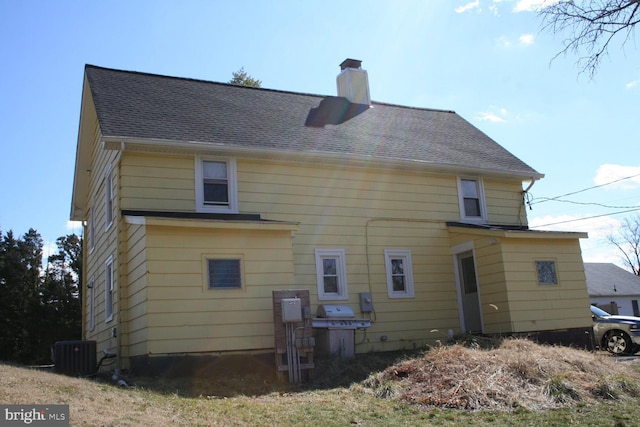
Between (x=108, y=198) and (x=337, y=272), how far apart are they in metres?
5.60

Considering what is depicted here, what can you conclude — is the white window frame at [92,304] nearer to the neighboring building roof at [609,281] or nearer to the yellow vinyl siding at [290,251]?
the yellow vinyl siding at [290,251]

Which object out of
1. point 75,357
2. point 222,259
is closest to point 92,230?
point 75,357

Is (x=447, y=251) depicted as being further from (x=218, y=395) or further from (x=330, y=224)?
(x=218, y=395)

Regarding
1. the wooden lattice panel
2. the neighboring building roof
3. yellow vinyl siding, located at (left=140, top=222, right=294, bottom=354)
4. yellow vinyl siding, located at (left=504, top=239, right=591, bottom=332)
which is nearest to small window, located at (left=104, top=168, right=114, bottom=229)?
yellow vinyl siding, located at (left=140, top=222, right=294, bottom=354)

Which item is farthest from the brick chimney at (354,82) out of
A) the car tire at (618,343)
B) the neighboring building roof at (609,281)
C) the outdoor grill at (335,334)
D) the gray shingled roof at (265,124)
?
the neighboring building roof at (609,281)

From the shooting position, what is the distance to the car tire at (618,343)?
14.7 metres

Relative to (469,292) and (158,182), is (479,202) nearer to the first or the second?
(469,292)

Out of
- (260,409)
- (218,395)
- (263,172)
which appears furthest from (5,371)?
(263,172)

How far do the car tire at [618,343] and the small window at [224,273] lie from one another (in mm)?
9599

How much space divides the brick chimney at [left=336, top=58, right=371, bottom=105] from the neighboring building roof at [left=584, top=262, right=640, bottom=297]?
28361mm

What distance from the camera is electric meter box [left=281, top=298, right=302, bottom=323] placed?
1061cm

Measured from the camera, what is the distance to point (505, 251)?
1379 centimetres

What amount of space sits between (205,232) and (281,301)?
6.35ft

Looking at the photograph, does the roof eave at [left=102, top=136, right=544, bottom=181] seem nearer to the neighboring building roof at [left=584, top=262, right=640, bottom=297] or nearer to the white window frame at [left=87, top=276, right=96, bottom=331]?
the white window frame at [left=87, top=276, right=96, bottom=331]
